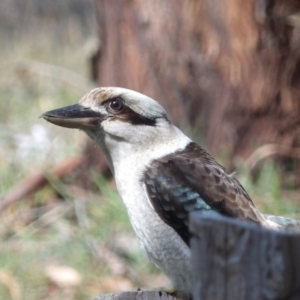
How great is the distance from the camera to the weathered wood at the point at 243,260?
1396 mm

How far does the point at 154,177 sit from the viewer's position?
2.67 meters

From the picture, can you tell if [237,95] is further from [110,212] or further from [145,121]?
[145,121]

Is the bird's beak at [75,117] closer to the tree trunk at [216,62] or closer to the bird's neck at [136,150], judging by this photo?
the bird's neck at [136,150]

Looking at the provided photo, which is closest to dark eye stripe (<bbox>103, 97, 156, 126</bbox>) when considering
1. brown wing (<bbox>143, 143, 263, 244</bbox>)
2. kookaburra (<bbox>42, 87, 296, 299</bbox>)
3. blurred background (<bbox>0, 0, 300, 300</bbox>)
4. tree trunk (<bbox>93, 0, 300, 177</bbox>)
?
kookaburra (<bbox>42, 87, 296, 299</bbox>)

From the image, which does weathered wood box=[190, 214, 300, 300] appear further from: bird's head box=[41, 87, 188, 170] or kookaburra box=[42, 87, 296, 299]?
bird's head box=[41, 87, 188, 170]

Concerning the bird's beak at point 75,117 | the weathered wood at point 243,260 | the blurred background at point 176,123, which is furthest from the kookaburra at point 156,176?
the blurred background at point 176,123

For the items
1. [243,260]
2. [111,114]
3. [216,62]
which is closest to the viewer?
[243,260]

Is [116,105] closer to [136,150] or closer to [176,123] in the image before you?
[136,150]

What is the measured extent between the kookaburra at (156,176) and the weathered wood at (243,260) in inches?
42.8

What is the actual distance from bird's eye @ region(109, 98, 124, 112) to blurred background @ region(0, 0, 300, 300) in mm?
1936

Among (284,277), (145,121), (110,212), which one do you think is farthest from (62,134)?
(284,277)

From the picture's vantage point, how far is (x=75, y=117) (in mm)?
2695

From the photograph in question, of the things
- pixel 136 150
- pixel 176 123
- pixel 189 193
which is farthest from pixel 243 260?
pixel 176 123

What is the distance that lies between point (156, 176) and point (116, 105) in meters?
0.33
